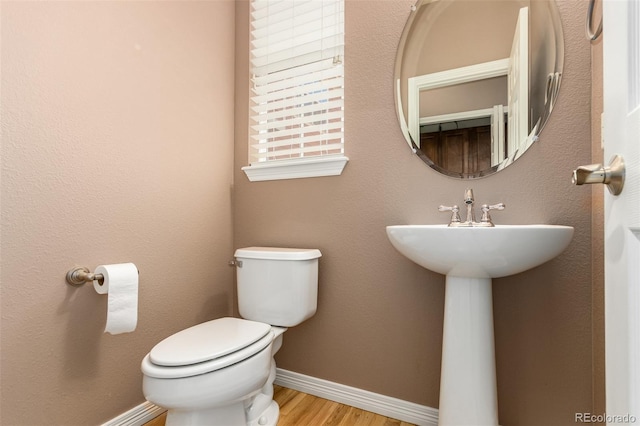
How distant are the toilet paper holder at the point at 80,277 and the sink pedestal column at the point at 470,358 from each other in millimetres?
1270

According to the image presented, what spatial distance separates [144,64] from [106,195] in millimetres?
597

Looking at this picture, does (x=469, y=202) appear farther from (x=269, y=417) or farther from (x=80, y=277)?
(x=80, y=277)

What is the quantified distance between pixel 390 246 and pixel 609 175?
1.04 meters

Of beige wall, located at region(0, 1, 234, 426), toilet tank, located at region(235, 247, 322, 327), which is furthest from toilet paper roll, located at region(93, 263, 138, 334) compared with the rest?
toilet tank, located at region(235, 247, 322, 327)

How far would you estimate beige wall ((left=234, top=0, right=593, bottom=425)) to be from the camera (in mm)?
1194

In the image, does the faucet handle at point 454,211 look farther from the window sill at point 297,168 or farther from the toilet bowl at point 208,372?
the toilet bowl at point 208,372

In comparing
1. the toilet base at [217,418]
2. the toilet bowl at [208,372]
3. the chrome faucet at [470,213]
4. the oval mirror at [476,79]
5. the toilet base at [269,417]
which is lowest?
the toilet base at [269,417]

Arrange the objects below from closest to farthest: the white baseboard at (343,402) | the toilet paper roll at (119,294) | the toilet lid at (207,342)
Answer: the toilet lid at (207,342), the toilet paper roll at (119,294), the white baseboard at (343,402)

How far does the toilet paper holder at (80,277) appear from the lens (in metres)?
1.18

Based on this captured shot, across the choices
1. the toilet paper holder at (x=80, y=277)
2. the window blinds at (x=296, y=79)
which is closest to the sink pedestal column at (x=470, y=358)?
the window blinds at (x=296, y=79)

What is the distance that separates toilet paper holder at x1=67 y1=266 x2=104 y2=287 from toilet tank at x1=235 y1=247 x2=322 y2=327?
1.87ft

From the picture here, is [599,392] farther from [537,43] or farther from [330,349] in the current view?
[537,43]

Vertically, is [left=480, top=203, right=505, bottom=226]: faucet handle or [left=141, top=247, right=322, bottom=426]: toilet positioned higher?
[left=480, top=203, right=505, bottom=226]: faucet handle

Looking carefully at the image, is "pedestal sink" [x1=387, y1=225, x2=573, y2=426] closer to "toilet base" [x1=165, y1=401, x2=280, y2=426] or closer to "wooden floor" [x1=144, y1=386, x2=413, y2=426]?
"wooden floor" [x1=144, y1=386, x2=413, y2=426]
